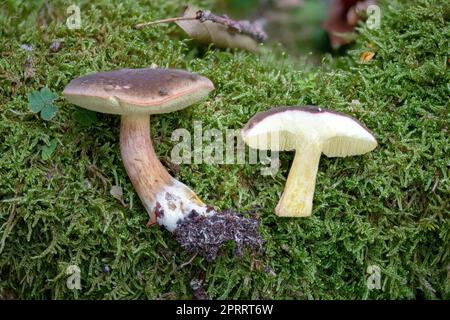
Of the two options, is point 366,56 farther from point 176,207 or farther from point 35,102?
point 35,102

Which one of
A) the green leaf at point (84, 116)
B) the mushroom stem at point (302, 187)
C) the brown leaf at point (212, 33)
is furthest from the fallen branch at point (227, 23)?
the mushroom stem at point (302, 187)

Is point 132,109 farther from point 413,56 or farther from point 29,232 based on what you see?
point 413,56

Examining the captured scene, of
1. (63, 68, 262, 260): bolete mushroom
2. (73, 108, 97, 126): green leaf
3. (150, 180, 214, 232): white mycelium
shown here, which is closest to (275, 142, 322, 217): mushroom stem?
(63, 68, 262, 260): bolete mushroom

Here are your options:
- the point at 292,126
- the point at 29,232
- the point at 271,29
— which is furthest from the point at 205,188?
the point at 271,29

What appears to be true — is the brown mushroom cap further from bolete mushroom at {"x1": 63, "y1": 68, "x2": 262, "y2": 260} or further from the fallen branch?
the fallen branch

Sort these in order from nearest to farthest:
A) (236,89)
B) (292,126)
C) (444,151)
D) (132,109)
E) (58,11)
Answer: (132,109), (292,126), (444,151), (236,89), (58,11)

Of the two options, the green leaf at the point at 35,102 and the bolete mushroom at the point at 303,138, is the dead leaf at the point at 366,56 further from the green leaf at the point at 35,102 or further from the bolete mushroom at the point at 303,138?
the green leaf at the point at 35,102
